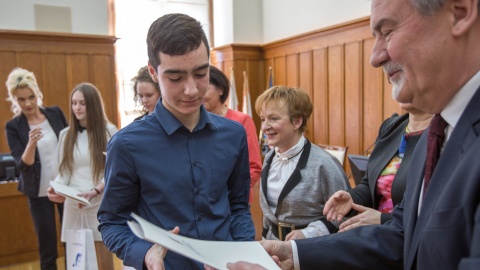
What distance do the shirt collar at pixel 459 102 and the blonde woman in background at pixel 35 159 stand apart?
332cm

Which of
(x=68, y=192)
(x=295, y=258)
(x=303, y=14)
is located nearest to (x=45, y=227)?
(x=68, y=192)

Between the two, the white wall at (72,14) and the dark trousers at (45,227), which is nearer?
the dark trousers at (45,227)

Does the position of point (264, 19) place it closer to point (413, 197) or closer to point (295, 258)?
point (295, 258)

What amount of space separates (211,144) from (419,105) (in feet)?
2.53

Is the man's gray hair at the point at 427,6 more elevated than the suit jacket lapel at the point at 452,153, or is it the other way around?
the man's gray hair at the point at 427,6

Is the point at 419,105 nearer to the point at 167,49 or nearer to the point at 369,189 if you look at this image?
the point at 167,49

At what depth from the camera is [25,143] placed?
364cm

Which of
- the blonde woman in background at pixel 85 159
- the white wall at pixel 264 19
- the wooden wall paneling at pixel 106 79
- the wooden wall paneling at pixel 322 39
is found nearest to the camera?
the blonde woman in background at pixel 85 159

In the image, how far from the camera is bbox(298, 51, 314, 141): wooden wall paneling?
6.51 meters

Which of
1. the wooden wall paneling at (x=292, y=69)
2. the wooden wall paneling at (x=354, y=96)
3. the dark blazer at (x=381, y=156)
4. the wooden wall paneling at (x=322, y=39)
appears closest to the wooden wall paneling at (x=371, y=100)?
the wooden wall paneling at (x=354, y=96)

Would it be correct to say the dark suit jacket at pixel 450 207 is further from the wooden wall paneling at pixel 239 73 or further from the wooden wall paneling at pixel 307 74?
the wooden wall paneling at pixel 239 73

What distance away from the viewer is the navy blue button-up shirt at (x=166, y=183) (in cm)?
138

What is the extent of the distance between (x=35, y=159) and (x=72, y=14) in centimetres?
341

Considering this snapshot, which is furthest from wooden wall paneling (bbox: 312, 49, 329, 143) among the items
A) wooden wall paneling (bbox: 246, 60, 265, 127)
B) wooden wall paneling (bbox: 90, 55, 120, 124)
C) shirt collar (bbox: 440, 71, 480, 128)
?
shirt collar (bbox: 440, 71, 480, 128)
